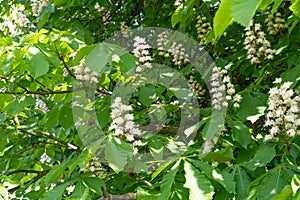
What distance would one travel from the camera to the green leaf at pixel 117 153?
55.4 inches

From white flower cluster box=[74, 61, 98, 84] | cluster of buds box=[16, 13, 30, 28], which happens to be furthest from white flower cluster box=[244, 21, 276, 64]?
cluster of buds box=[16, 13, 30, 28]

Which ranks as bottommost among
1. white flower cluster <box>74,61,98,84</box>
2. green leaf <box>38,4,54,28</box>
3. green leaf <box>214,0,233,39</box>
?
white flower cluster <box>74,61,98,84</box>

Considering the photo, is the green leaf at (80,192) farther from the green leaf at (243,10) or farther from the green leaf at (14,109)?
the green leaf at (243,10)

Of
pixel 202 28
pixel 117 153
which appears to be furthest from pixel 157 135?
pixel 202 28

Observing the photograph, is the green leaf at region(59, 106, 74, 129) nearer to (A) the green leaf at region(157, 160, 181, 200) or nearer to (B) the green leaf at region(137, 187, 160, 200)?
(B) the green leaf at region(137, 187, 160, 200)

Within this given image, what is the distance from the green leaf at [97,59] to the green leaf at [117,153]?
265 millimetres

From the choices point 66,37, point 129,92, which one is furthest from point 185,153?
point 66,37

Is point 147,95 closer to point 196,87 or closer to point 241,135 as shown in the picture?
point 241,135

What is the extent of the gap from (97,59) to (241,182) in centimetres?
70

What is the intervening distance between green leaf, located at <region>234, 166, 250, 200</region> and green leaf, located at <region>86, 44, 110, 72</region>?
25.4 inches

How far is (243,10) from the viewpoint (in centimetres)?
69

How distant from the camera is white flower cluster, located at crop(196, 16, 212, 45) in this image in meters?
2.45

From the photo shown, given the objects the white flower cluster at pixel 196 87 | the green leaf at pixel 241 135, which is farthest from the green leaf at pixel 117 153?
the white flower cluster at pixel 196 87

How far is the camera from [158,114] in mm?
2082
